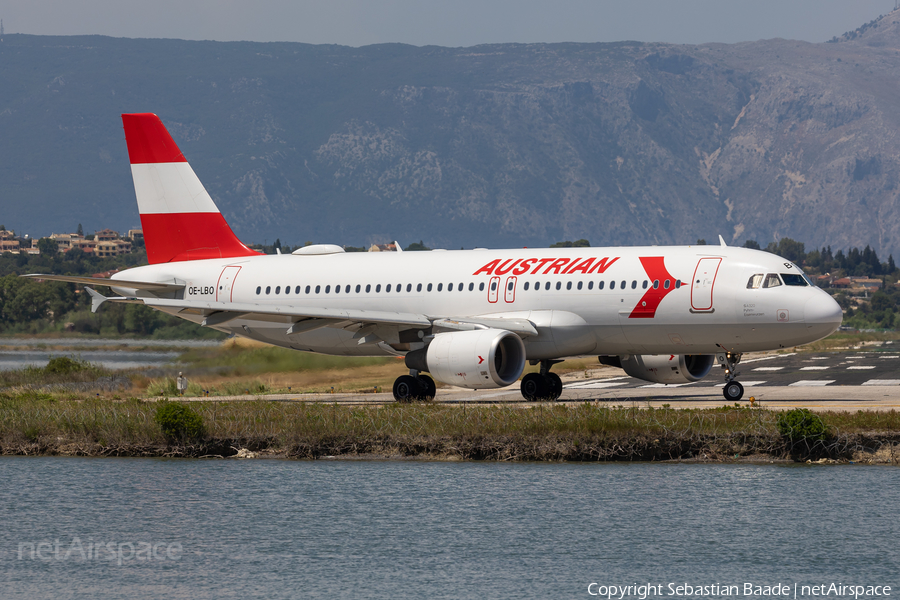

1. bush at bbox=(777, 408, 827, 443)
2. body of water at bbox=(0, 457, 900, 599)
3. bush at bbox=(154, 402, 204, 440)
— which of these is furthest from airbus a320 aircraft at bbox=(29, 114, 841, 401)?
body of water at bbox=(0, 457, 900, 599)

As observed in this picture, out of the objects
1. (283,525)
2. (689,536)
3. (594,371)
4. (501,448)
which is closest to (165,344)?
(594,371)

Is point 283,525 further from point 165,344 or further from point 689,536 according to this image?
point 165,344

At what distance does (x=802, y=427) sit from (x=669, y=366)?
1135 centimetres

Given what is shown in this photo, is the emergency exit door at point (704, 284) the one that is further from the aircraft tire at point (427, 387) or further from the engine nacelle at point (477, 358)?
the aircraft tire at point (427, 387)

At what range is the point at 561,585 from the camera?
1800cm

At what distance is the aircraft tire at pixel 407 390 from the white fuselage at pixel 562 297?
120 cm

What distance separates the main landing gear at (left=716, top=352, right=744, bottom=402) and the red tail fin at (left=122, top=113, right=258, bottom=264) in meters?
17.5

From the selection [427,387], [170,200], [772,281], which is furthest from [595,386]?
[170,200]

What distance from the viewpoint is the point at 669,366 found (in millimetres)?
37500

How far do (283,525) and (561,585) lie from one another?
21.3 ft

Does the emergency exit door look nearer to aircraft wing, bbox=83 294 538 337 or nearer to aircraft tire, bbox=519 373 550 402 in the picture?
aircraft wing, bbox=83 294 538 337

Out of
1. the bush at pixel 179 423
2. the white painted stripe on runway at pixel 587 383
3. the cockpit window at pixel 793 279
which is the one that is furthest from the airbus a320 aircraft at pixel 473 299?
the white painted stripe on runway at pixel 587 383

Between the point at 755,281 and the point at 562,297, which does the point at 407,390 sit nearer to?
the point at 562,297

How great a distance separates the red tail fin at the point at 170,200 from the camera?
4222 cm
